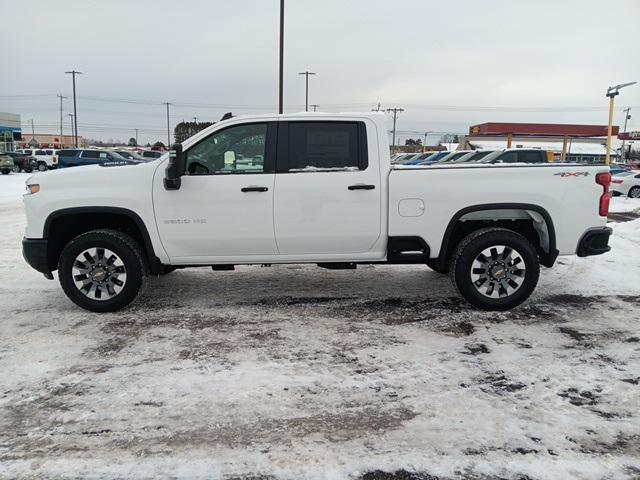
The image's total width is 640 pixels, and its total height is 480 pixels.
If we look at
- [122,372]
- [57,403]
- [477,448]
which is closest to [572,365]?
[477,448]

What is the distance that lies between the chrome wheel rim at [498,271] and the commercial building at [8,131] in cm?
7011

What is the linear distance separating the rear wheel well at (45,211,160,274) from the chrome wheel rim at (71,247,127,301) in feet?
1.04

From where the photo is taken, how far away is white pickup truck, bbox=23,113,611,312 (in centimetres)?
506

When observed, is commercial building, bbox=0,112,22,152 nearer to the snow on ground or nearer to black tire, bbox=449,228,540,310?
the snow on ground

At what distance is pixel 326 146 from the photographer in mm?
5199

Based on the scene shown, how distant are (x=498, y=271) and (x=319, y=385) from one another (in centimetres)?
253

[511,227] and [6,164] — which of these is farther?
[6,164]

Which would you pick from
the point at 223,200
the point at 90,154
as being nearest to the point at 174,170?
the point at 223,200

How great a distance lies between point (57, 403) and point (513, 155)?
18393 millimetres

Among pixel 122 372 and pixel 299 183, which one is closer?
pixel 122 372

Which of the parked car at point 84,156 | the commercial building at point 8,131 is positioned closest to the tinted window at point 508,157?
the parked car at point 84,156

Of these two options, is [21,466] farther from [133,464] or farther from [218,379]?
[218,379]

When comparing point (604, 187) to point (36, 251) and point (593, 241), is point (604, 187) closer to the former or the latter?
point (593, 241)

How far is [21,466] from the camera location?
2.73 metres
